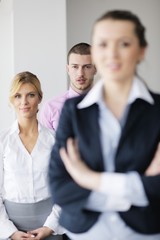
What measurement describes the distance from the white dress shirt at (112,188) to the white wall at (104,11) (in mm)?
2391

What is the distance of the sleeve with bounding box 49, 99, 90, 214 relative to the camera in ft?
3.08

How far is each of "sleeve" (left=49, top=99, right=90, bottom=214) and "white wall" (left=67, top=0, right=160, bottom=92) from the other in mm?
2413

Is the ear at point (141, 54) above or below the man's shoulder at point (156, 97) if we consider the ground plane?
above

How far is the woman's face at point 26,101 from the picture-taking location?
185cm

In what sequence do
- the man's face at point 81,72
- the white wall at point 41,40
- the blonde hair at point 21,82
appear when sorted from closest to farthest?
the blonde hair at point 21,82 < the man's face at point 81,72 < the white wall at point 41,40

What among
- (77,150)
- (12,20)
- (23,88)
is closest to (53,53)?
(12,20)

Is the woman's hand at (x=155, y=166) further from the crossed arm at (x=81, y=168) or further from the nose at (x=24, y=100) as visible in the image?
the nose at (x=24, y=100)

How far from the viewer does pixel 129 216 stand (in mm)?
923

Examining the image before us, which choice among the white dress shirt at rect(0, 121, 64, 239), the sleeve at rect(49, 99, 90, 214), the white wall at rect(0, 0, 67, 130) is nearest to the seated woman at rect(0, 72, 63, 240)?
the white dress shirt at rect(0, 121, 64, 239)

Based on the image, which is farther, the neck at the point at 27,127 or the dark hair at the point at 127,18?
the neck at the point at 27,127

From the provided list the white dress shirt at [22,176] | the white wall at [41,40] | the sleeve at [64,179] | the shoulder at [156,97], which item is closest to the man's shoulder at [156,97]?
the shoulder at [156,97]

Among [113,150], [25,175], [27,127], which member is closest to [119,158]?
[113,150]

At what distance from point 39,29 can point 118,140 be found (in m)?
2.42

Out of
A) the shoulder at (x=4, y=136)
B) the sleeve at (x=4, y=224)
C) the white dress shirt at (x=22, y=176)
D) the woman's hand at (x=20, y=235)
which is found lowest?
the woman's hand at (x=20, y=235)
